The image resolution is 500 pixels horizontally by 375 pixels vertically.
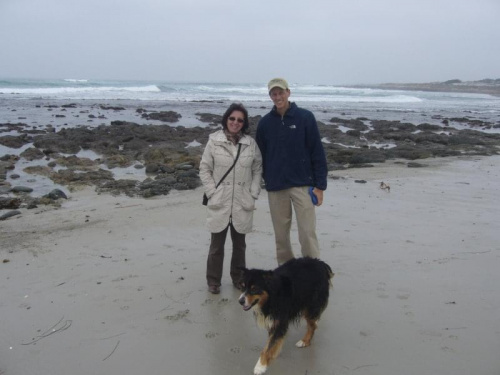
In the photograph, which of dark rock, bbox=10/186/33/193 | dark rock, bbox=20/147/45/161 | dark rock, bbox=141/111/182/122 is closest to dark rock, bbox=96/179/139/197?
dark rock, bbox=10/186/33/193

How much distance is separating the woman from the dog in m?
0.94

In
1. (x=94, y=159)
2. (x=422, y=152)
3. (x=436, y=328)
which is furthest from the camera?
(x=422, y=152)

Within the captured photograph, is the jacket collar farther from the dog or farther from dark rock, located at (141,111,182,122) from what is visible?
dark rock, located at (141,111,182,122)

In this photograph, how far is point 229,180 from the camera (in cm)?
428

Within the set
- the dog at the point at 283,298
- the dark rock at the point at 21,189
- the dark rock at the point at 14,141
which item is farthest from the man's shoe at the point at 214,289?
the dark rock at the point at 14,141

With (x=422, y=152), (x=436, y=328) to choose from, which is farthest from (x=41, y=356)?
(x=422, y=152)

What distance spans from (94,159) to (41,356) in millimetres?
10224

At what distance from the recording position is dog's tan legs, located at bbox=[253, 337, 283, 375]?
3.20 metres

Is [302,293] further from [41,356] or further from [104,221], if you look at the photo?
[104,221]

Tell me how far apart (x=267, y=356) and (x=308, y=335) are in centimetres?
56

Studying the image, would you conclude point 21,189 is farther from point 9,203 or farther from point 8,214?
point 8,214

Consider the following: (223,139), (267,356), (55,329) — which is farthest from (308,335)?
(55,329)

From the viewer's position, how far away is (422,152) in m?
13.9

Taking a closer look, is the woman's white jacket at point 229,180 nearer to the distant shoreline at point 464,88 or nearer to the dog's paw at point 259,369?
the dog's paw at point 259,369
